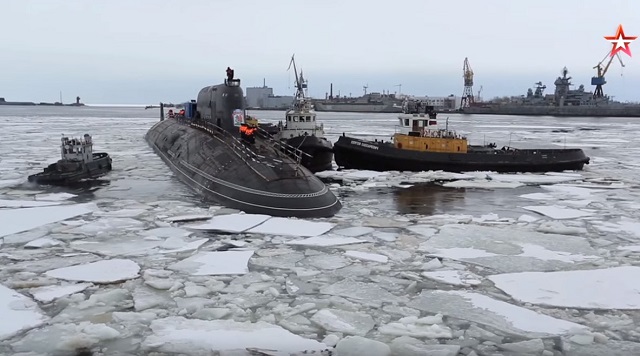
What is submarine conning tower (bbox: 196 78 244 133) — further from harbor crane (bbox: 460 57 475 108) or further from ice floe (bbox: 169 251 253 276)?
harbor crane (bbox: 460 57 475 108)

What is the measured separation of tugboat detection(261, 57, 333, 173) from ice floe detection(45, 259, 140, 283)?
51.2 feet

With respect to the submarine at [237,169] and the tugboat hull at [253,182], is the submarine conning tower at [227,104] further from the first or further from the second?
the tugboat hull at [253,182]

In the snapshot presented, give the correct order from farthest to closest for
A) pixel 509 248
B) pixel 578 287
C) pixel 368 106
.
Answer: pixel 368 106 < pixel 509 248 < pixel 578 287

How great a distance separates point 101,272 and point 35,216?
20.2ft

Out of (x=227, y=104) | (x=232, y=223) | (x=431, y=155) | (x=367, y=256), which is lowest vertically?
(x=367, y=256)

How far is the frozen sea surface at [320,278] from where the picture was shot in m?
6.92

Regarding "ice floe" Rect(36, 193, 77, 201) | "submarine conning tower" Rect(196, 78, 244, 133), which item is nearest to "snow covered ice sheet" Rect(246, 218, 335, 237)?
"ice floe" Rect(36, 193, 77, 201)

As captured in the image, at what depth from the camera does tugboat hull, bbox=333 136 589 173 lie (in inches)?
1006


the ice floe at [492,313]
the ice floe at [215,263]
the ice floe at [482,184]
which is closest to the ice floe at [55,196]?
the ice floe at [215,263]

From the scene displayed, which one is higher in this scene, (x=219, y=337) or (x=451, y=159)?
(x=451, y=159)

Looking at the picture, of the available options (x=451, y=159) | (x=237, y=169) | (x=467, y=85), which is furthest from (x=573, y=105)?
(x=237, y=169)

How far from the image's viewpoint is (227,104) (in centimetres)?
2433

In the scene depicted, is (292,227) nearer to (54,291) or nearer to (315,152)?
(54,291)

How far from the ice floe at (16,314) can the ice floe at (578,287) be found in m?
7.62
